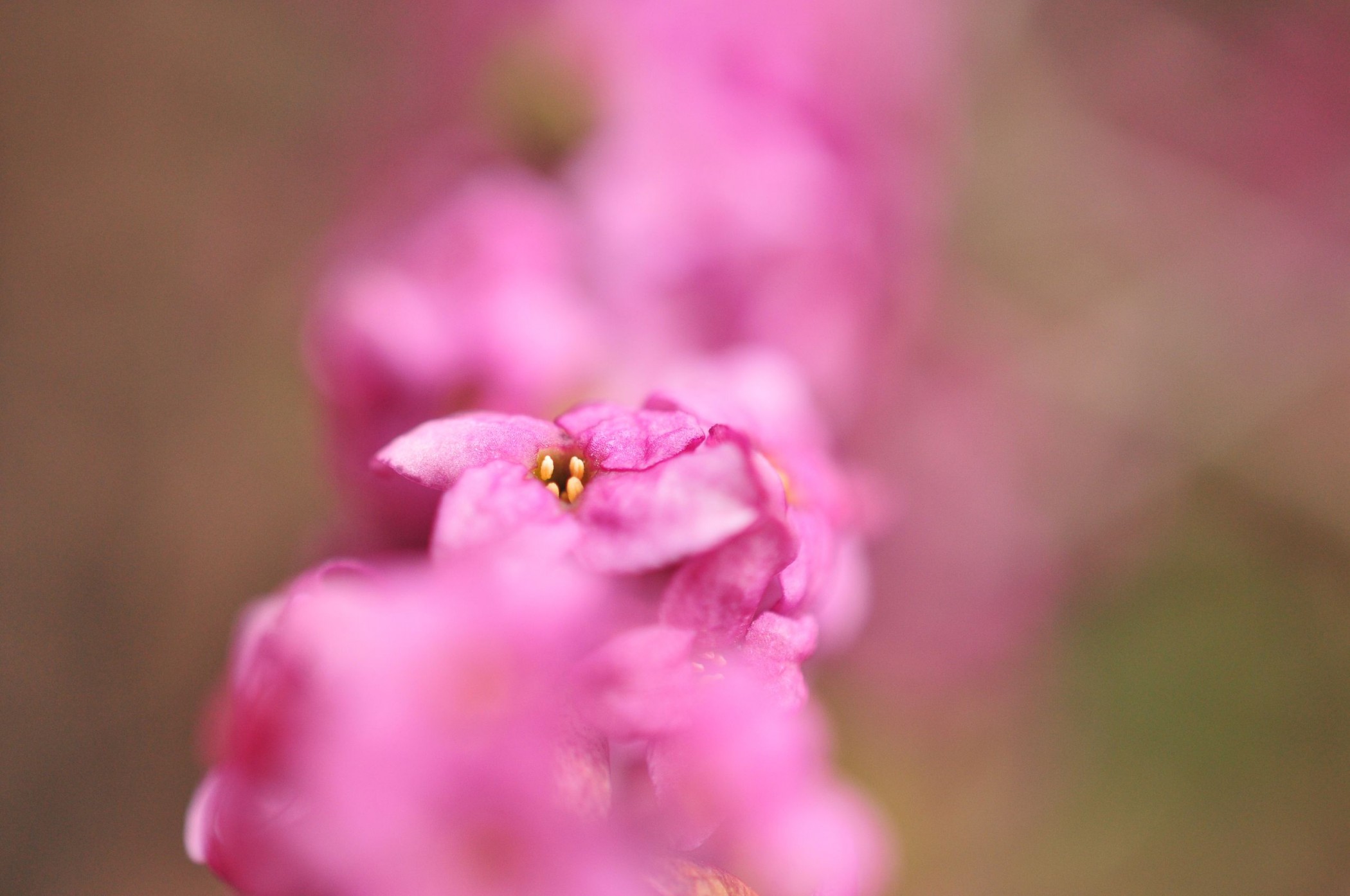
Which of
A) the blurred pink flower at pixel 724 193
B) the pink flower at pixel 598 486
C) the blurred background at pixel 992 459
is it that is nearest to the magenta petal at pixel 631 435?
the pink flower at pixel 598 486

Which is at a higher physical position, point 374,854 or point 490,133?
point 490,133

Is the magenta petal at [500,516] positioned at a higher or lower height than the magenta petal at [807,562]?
higher

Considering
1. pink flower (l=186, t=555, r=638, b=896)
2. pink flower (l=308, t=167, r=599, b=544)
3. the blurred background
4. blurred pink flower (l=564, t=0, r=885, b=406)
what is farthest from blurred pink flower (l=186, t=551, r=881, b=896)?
the blurred background

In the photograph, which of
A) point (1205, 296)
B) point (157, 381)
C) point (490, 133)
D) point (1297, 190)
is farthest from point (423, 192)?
point (1297, 190)

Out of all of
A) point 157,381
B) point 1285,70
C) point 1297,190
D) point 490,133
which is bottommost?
point 157,381

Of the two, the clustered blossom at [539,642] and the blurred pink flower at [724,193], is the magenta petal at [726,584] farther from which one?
the blurred pink flower at [724,193]

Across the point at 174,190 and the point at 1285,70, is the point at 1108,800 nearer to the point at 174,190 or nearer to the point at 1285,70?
the point at 1285,70

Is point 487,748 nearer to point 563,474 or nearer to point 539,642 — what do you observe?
point 539,642
